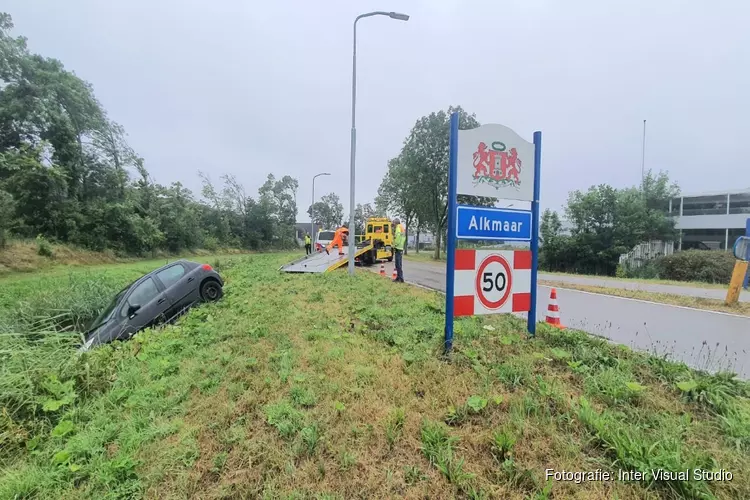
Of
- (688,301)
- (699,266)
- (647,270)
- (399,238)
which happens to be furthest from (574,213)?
(399,238)

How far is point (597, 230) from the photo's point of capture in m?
24.7

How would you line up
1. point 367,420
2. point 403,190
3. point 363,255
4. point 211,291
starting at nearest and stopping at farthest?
1. point 367,420
2. point 211,291
3. point 363,255
4. point 403,190

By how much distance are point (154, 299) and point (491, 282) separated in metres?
6.57

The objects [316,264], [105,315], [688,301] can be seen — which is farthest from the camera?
[316,264]

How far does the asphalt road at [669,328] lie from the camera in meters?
4.29

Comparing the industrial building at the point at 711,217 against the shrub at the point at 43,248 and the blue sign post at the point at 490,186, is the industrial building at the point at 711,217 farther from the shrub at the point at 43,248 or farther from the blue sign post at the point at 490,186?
the shrub at the point at 43,248

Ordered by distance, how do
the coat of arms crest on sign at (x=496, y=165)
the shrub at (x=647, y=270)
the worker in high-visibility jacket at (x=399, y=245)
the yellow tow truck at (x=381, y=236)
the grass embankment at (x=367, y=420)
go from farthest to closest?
the yellow tow truck at (x=381, y=236)
the shrub at (x=647, y=270)
the worker in high-visibility jacket at (x=399, y=245)
the coat of arms crest on sign at (x=496, y=165)
the grass embankment at (x=367, y=420)

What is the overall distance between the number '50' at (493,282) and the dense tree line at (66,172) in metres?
19.8

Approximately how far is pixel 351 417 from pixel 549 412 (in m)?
1.53

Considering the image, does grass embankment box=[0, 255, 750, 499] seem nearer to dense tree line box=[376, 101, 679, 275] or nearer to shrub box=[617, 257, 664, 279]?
dense tree line box=[376, 101, 679, 275]

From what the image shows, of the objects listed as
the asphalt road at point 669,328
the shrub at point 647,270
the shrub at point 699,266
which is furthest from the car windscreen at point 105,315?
the shrub at point 647,270

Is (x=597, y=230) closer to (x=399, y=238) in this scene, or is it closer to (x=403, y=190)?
(x=403, y=190)

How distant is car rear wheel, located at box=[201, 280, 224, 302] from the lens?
8.08 m

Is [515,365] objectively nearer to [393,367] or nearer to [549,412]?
[549,412]
